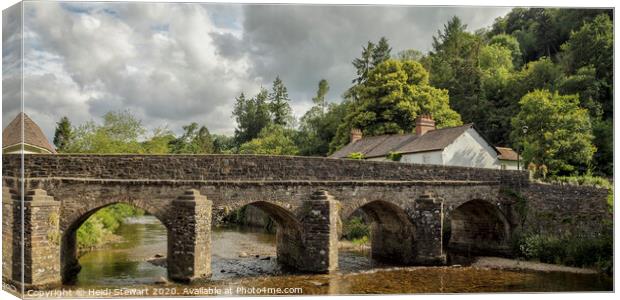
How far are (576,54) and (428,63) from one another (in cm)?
2861

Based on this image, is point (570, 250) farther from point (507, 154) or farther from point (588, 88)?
point (507, 154)

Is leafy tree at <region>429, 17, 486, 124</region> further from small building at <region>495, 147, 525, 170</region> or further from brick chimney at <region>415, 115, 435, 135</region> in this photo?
brick chimney at <region>415, 115, 435, 135</region>

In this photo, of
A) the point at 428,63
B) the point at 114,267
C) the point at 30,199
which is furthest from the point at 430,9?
the point at 428,63

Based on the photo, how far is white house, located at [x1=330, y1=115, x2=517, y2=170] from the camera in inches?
1067

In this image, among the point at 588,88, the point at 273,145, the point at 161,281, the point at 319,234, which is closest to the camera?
the point at 161,281

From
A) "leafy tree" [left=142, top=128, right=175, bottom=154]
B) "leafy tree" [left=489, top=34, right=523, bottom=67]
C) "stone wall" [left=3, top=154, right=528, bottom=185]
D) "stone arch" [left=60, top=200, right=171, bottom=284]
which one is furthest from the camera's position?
"leafy tree" [left=489, top=34, right=523, bottom=67]

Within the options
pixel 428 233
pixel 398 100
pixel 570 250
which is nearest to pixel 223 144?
pixel 398 100

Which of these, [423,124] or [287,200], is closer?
[287,200]

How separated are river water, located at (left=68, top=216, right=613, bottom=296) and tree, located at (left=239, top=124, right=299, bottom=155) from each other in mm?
24678

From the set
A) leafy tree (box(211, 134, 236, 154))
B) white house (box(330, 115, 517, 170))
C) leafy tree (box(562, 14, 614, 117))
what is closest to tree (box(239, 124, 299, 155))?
leafy tree (box(211, 134, 236, 154))

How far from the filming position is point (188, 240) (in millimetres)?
14930

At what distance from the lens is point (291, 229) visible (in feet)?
59.0

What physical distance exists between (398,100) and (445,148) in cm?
915

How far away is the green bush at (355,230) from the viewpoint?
1042 inches
